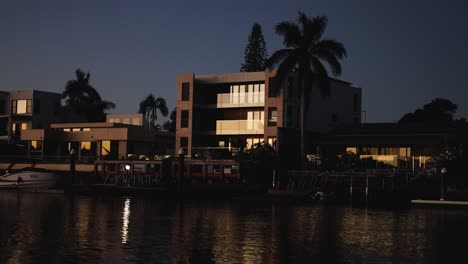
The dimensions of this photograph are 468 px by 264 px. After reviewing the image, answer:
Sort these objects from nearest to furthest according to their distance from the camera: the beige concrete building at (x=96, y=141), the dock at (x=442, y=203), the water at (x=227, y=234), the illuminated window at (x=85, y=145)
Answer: the water at (x=227, y=234), the dock at (x=442, y=203), the beige concrete building at (x=96, y=141), the illuminated window at (x=85, y=145)

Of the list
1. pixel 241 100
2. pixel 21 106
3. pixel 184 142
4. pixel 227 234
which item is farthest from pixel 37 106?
pixel 227 234

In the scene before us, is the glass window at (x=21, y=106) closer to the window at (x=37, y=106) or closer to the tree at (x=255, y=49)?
the window at (x=37, y=106)

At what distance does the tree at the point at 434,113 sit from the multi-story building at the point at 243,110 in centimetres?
2307

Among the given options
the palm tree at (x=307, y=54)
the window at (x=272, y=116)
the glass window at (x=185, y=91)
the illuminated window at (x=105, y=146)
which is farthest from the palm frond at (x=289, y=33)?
the illuminated window at (x=105, y=146)

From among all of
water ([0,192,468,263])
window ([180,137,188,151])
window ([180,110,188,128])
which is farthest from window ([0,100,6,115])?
water ([0,192,468,263])

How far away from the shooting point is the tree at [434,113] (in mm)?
99750

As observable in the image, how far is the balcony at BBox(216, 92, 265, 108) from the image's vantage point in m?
71.0

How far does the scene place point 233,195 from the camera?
2232 inches

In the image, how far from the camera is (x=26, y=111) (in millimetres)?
91812

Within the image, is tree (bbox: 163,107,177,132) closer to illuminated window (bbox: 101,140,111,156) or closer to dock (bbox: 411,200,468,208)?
illuminated window (bbox: 101,140,111,156)

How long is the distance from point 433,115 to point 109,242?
8355 cm

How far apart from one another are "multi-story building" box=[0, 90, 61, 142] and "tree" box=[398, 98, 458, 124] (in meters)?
49.5

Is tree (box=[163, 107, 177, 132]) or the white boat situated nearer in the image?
the white boat

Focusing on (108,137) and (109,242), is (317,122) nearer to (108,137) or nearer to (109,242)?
(108,137)
